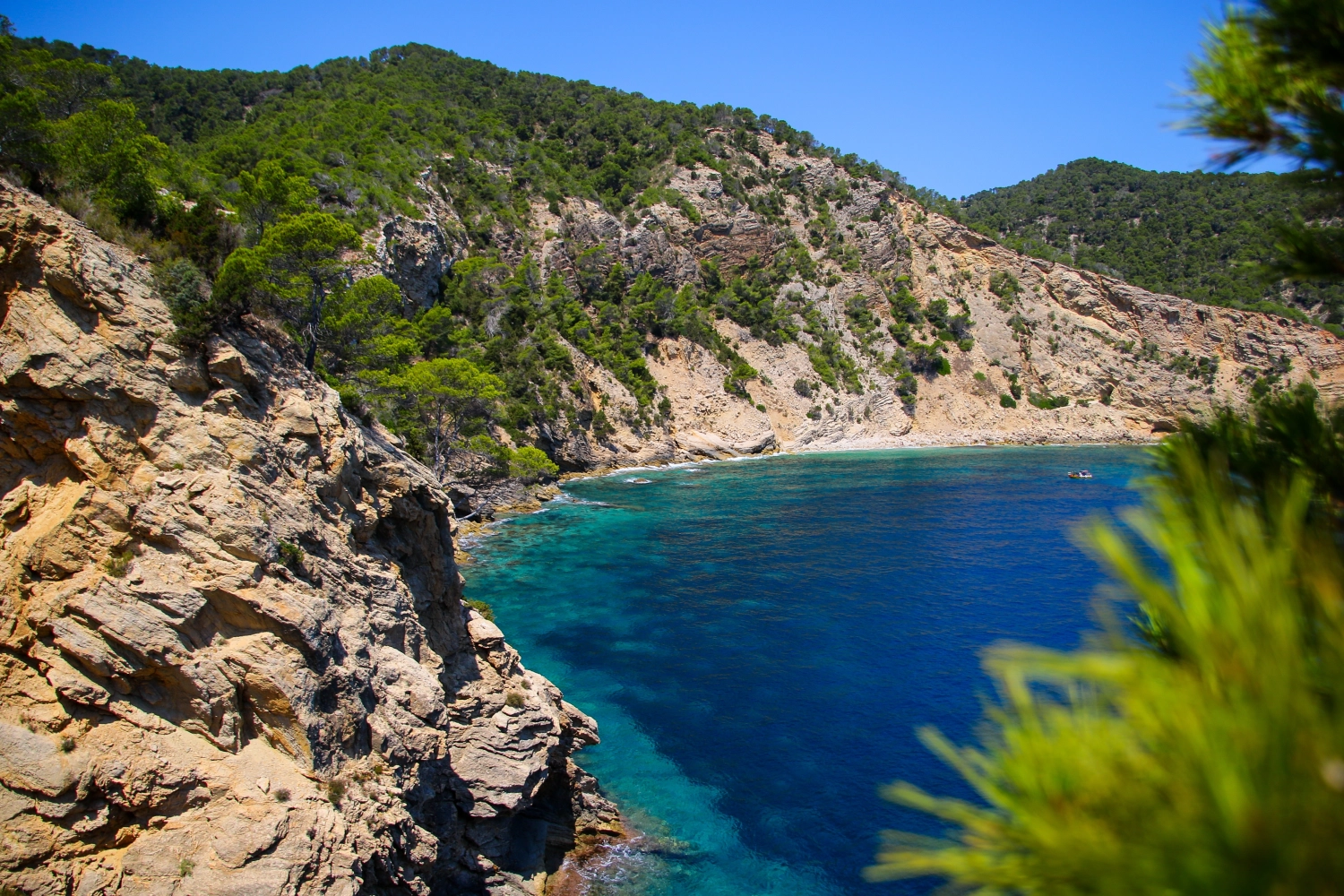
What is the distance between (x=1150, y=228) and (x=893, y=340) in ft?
167

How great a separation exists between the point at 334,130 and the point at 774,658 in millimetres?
52079

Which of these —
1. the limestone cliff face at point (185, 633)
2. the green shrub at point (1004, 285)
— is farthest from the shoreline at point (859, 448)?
the limestone cliff face at point (185, 633)

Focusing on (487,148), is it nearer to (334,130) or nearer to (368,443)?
(334,130)

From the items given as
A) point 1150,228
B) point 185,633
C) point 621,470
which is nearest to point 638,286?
point 621,470

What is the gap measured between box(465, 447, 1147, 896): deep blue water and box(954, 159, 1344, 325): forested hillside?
63240 millimetres

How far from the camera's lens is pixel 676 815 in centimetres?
1249

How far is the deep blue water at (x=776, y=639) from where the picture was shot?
39.7 ft

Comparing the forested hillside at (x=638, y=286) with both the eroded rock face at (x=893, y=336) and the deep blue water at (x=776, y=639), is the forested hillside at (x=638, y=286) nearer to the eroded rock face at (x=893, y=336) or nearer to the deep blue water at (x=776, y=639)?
the eroded rock face at (x=893, y=336)

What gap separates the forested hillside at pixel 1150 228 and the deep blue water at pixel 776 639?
6324 cm

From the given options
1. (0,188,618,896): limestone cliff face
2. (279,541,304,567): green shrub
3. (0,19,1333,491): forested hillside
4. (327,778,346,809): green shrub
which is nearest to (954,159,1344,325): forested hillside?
(0,19,1333,491): forested hillside

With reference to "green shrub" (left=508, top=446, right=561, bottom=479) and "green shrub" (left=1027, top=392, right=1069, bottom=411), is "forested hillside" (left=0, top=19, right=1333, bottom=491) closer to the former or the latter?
"green shrub" (left=508, top=446, right=561, bottom=479)

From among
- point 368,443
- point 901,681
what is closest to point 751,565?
point 901,681

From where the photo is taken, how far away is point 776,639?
800 inches

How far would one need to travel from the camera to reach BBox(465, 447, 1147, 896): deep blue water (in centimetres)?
1209
